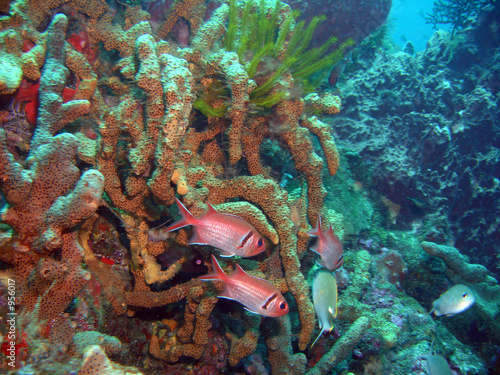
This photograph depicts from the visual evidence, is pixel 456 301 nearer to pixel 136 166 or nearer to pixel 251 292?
pixel 251 292

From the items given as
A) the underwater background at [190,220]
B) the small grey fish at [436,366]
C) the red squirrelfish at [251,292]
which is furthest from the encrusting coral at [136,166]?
the small grey fish at [436,366]

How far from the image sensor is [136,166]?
2330 millimetres

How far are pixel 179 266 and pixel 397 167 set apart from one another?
19.8 ft

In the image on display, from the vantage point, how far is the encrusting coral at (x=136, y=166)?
6.86 ft

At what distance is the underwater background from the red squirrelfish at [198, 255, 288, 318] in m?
0.02

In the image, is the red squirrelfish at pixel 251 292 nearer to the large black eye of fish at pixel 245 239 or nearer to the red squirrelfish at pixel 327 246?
the large black eye of fish at pixel 245 239

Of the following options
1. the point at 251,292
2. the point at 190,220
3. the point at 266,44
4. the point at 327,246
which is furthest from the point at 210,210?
the point at 266,44

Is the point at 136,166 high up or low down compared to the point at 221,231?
up

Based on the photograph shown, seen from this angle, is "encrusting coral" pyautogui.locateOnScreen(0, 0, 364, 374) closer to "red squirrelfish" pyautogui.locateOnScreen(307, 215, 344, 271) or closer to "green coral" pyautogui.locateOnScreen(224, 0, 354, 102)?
"green coral" pyautogui.locateOnScreen(224, 0, 354, 102)

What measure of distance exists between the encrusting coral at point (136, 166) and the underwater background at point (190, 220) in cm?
2

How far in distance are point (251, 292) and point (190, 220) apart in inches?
31.6

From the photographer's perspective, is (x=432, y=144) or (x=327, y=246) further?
(x=432, y=144)

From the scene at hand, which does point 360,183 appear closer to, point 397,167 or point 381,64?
point 397,167

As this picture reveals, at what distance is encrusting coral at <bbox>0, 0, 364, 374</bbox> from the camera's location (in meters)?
2.09
